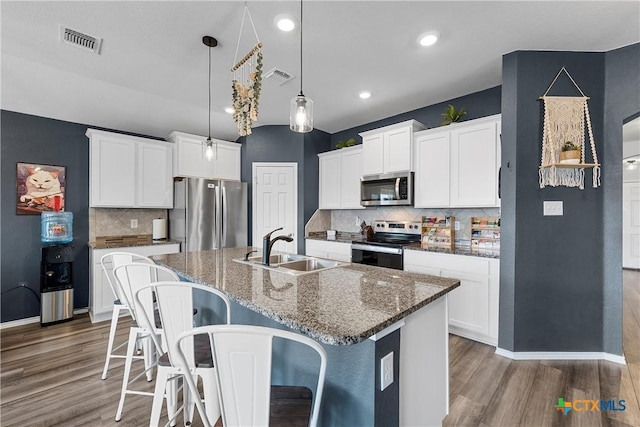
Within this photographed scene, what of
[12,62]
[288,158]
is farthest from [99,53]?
[288,158]

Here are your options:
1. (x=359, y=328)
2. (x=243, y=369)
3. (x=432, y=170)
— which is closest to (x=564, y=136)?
(x=432, y=170)

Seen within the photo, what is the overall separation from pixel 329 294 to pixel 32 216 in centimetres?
426

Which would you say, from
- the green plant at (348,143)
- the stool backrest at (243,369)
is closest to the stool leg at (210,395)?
the stool backrest at (243,369)

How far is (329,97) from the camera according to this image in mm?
3539

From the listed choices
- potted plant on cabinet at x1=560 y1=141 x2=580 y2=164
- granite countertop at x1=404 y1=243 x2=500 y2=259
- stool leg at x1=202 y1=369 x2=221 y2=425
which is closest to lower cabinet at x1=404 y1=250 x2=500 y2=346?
granite countertop at x1=404 y1=243 x2=500 y2=259

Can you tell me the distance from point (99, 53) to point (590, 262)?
4.53 m

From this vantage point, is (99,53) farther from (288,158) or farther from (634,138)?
(634,138)

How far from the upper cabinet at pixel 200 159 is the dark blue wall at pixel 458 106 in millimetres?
1994

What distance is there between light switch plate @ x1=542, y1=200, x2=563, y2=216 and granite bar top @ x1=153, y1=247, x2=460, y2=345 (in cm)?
165

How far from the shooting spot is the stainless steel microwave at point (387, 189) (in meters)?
3.63

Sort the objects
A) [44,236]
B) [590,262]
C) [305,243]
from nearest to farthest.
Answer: [590,262] < [44,236] < [305,243]

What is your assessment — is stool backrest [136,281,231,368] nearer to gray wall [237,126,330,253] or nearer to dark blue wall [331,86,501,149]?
gray wall [237,126,330,253]

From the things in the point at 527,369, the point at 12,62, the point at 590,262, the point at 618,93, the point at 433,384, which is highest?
the point at 12,62

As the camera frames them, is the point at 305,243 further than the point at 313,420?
Yes
